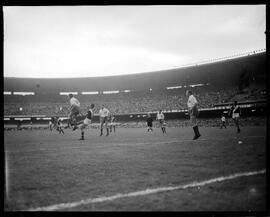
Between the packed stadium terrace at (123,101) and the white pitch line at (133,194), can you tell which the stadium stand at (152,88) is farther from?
the white pitch line at (133,194)

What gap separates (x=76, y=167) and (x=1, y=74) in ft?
7.56

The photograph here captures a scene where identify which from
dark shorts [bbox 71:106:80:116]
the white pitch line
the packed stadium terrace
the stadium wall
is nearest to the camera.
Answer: the white pitch line

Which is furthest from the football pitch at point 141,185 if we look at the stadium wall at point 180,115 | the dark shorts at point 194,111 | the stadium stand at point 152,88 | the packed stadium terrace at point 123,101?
the packed stadium terrace at point 123,101

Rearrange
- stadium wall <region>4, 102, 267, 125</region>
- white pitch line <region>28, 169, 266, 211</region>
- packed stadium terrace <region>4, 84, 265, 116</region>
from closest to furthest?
white pitch line <region>28, 169, 266, 211</region> < stadium wall <region>4, 102, 267, 125</region> < packed stadium terrace <region>4, 84, 265, 116</region>

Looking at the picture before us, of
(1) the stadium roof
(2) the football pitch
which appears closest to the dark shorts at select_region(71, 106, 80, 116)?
(2) the football pitch

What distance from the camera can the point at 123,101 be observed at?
5419 cm

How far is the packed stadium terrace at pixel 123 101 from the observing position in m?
44.0

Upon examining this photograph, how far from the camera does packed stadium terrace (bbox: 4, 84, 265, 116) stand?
144ft

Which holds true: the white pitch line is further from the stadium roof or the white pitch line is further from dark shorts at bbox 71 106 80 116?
the stadium roof

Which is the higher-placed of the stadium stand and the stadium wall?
the stadium stand

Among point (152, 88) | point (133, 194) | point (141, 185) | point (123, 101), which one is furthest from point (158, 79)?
point (133, 194)

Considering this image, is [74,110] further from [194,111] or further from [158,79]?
[158,79]

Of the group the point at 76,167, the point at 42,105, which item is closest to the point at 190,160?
the point at 76,167

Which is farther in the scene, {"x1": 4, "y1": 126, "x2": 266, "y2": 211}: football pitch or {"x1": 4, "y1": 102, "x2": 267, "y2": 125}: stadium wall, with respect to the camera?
{"x1": 4, "y1": 102, "x2": 267, "y2": 125}: stadium wall
